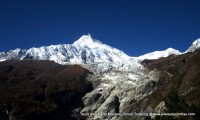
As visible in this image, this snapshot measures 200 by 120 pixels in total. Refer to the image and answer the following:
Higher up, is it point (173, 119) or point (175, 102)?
point (175, 102)

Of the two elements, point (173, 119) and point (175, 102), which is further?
point (175, 102)

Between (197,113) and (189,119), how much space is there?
25.4 feet

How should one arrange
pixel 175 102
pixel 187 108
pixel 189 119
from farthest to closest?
pixel 175 102 → pixel 187 108 → pixel 189 119

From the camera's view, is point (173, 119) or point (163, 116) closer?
point (173, 119)

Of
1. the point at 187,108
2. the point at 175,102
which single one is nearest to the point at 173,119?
the point at 187,108

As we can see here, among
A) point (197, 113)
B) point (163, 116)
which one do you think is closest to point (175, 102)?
point (163, 116)

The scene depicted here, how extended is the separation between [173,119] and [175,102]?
2390 cm

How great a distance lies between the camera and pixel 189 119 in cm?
14188

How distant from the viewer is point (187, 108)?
502 ft

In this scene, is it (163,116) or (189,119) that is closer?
(189,119)

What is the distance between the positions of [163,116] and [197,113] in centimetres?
1793

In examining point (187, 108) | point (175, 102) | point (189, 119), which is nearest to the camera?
point (189, 119)

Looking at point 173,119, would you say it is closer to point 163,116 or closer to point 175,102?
point 163,116

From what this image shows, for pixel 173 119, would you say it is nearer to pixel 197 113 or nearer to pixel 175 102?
pixel 197 113
